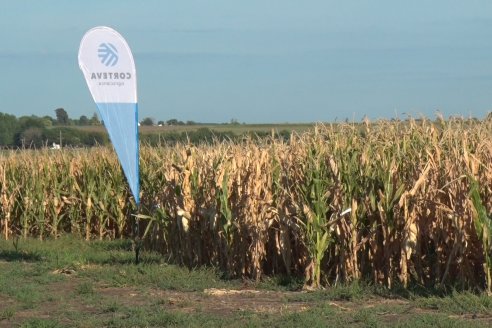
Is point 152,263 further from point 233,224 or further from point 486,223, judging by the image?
point 486,223

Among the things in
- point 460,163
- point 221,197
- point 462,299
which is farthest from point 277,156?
point 462,299

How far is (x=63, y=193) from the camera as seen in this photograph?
21375 mm

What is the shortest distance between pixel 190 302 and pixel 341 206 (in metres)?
2.22

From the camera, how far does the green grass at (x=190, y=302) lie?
9.99 meters

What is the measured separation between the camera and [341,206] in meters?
12.1

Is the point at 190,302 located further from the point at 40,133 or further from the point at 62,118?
the point at 62,118

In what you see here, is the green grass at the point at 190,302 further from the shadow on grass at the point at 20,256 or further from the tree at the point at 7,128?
the tree at the point at 7,128

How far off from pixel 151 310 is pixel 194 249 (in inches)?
149

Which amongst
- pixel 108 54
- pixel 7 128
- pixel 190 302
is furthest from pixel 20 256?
pixel 7 128

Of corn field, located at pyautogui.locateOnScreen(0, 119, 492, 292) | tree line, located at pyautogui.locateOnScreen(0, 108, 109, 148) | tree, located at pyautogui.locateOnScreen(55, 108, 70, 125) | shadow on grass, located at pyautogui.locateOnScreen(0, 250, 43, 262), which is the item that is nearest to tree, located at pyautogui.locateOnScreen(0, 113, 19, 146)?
tree line, located at pyautogui.locateOnScreen(0, 108, 109, 148)

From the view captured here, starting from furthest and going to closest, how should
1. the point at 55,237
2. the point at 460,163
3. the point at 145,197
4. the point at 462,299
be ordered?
1. the point at 55,237
2. the point at 145,197
3. the point at 460,163
4. the point at 462,299

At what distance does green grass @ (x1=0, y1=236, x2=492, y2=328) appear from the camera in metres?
9.99

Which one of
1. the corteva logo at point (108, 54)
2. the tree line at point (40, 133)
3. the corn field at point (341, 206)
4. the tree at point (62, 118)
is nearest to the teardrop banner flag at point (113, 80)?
the corteva logo at point (108, 54)

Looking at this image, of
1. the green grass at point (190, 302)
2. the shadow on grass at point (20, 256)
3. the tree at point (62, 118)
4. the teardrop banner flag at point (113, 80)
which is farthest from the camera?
the tree at point (62, 118)
